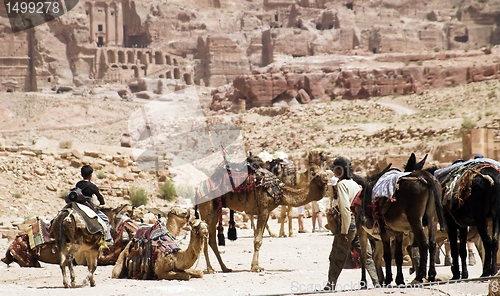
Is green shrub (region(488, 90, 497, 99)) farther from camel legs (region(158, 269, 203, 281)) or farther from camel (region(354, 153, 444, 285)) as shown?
camel (region(354, 153, 444, 285))

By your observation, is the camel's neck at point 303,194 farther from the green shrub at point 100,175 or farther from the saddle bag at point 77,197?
the green shrub at point 100,175

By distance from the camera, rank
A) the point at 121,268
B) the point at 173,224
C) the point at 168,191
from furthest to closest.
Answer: the point at 168,191 → the point at 173,224 → the point at 121,268

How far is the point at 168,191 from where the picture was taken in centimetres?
2498

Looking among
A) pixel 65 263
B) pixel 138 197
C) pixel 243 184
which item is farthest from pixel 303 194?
pixel 138 197

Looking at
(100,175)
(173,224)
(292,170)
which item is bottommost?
(100,175)

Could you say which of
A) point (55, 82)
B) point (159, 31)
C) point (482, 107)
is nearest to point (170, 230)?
point (482, 107)

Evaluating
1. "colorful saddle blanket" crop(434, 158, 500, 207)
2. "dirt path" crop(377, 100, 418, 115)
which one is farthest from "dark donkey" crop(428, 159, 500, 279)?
"dirt path" crop(377, 100, 418, 115)

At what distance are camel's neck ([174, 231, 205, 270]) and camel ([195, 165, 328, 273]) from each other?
135 centimetres

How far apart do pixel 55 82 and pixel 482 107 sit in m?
40.5

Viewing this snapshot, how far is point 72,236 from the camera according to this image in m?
11.4

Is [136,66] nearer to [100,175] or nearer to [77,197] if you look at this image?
[100,175]

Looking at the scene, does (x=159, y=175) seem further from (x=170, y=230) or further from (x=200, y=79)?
(x=200, y=79)

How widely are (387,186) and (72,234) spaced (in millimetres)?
4149

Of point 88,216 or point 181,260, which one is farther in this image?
point 181,260
